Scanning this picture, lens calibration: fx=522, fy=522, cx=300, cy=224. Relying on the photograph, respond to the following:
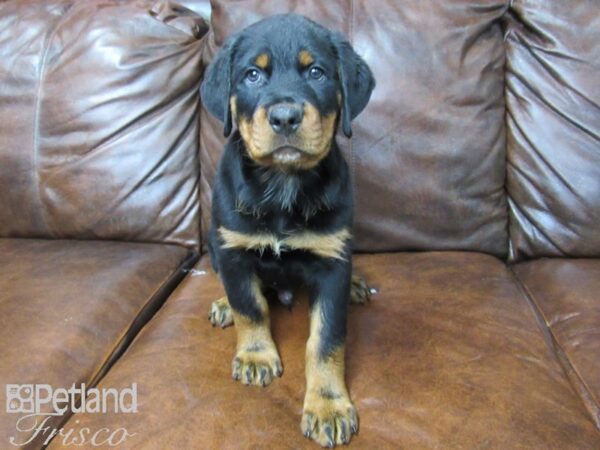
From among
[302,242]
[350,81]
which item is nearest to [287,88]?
[350,81]

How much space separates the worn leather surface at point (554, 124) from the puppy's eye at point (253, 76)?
115 centimetres

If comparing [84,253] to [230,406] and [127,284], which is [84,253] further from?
[230,406]

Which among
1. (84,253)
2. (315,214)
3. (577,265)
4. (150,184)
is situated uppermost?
(315,214)

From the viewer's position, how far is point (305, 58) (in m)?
1.47

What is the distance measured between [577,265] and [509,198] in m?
0.38

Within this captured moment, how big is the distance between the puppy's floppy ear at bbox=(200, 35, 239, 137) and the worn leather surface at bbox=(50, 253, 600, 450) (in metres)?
0.66

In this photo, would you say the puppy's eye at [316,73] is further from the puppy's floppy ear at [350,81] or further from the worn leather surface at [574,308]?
the worn leather surface at [574,308]

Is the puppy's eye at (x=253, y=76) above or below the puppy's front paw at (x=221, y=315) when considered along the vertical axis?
above

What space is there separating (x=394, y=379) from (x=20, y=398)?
964 mm

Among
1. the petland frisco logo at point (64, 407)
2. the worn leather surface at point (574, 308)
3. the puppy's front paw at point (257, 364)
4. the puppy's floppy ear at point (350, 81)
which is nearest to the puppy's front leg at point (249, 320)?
the puppy's front paw at point (257, 364)

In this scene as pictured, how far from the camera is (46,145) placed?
225 cm

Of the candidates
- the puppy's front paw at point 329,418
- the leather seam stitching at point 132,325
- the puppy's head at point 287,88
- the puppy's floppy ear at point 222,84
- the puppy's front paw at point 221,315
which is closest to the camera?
the puppy's front paw at point 329,418

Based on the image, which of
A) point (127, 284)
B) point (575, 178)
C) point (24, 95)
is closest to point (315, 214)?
point (127, 284)

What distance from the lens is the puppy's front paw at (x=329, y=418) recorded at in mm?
1213
